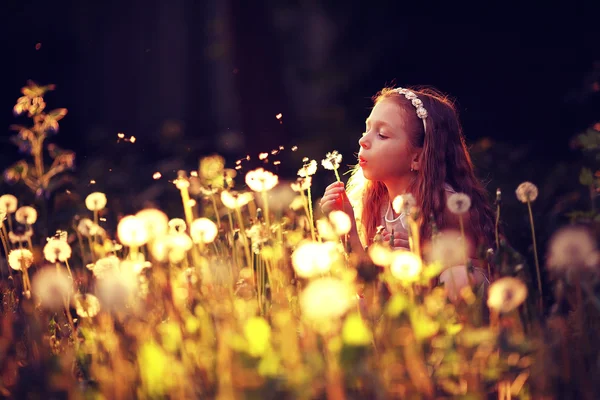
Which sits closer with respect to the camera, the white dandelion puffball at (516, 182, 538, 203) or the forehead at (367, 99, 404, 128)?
the white dandelion puffball at (516, 182, 538, 203)

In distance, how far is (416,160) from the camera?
3.42 m

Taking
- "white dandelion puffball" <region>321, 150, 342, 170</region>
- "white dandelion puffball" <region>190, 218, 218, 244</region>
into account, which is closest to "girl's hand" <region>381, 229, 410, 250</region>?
"white dandelion puffball" <region>321, 150, 342, 170</region>

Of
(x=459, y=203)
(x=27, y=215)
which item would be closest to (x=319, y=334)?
(x=459, y=203)

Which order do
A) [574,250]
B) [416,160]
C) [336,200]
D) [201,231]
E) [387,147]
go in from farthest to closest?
[416,160] < [387,147] < [336,200] < [201,231] < [574,250]

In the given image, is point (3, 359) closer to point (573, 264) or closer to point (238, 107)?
point (573, 264)

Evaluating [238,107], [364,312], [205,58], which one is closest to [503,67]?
[238,107]

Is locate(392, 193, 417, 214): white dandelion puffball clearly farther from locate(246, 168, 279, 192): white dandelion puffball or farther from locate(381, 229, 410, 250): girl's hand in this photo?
locate(381, 229, 410, 250): girl's hand

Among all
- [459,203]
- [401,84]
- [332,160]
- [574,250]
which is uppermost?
[401,84]

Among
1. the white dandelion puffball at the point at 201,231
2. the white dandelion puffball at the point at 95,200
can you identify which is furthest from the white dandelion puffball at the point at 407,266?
the white dandelion puffball at the point at 95,200

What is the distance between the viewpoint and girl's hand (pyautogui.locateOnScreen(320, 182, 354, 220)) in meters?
3.16

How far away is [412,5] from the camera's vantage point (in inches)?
285

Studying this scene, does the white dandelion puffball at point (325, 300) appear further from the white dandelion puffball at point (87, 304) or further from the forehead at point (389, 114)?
the forehead at point (389, 114)

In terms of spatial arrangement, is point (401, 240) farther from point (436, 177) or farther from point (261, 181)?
point (261, 181)

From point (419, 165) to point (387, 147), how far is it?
0.17m
